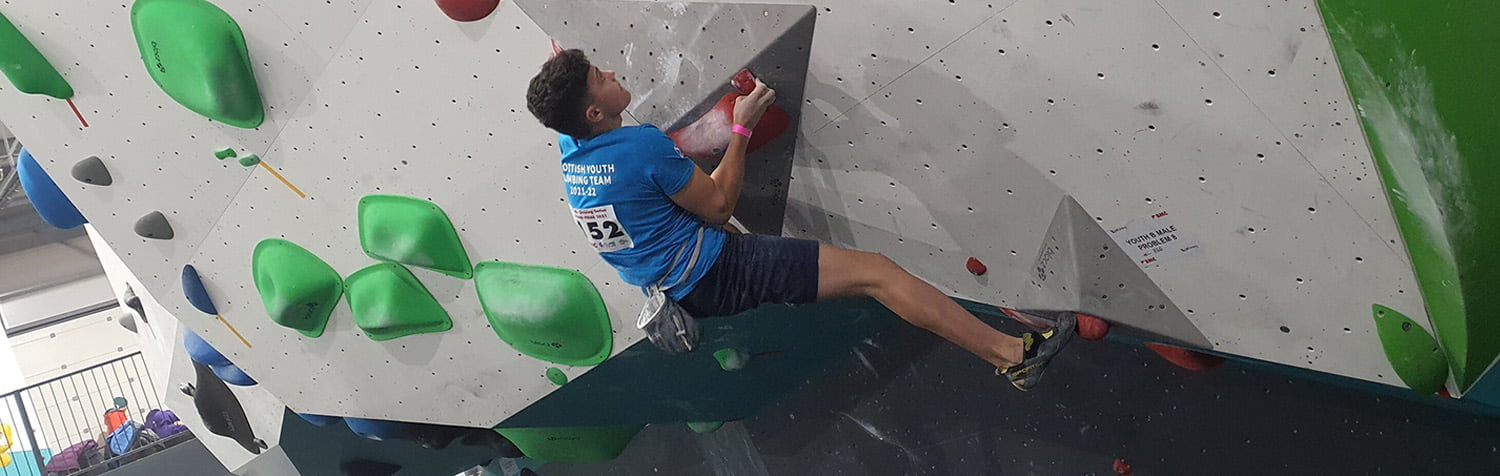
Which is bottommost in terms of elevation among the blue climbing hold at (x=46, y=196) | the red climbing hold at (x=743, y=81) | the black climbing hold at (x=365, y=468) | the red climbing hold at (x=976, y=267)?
the black climbing hold at (x=365, y=468)

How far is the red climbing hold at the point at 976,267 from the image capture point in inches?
78.0

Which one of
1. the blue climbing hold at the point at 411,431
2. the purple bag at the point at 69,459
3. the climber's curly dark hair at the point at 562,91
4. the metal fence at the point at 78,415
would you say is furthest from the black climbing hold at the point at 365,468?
the purple bag at the point at 69,459

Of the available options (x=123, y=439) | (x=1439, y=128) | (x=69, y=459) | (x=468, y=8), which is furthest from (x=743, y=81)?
(x=69, y=459)

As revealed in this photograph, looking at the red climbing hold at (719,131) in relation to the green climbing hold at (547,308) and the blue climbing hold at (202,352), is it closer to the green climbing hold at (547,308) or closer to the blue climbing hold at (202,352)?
the green climbing hold at (547,308)

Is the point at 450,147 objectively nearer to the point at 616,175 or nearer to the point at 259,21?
the point at 259,21

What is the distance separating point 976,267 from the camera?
78.4 inches

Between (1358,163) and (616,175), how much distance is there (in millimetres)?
1062

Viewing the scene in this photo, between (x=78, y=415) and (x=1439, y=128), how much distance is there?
698cm

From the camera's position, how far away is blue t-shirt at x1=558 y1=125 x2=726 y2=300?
1779 mm

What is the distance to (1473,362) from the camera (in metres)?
1.57

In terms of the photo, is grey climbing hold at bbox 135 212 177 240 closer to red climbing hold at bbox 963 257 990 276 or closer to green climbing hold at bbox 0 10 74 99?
green climbing hold at bbox 0 10 74 99

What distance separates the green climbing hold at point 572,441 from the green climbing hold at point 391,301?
709 mm

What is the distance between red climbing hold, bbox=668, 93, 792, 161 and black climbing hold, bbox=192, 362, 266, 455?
217 cm

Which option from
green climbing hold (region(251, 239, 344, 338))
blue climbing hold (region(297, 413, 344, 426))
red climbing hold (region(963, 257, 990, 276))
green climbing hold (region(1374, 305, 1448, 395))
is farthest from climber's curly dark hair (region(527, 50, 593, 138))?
blue climbing hold (region(297, 413, 344, 426))
